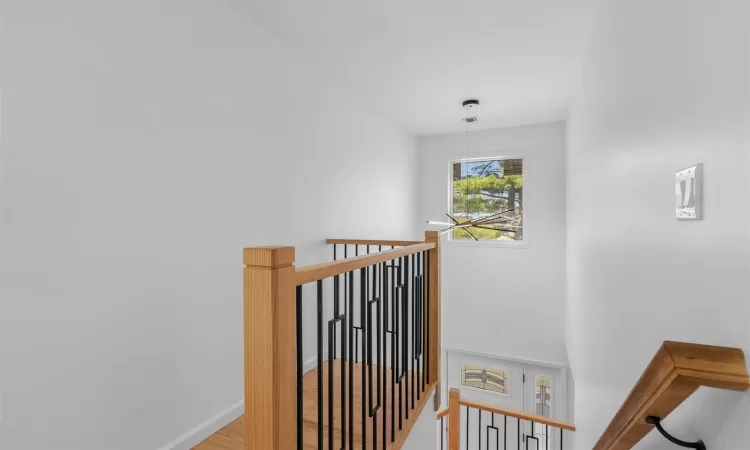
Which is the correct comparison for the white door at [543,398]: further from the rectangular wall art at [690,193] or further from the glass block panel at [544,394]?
the rectangular wall art at [690,193]

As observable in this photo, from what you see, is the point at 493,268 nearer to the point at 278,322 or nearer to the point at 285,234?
the point at 285,234

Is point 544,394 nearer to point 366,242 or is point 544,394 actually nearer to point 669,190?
point 366,242

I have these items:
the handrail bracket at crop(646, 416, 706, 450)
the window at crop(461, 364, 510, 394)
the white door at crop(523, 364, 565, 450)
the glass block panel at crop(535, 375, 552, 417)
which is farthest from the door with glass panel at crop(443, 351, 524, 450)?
the handrail bracket at crop(646, 416, 706, 450)

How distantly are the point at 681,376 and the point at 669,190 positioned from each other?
0.63m

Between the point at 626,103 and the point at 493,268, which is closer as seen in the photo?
the point at 626,103

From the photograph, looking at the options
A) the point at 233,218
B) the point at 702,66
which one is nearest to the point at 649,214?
the point at 702,66

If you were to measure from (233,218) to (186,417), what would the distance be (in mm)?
1059

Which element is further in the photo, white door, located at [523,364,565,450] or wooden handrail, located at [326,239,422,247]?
white door, located at [523,364,565,450]

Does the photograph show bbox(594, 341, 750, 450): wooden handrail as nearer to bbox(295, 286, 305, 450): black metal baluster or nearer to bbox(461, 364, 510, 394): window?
bbox(295, 286, 305, 450): black metal baluster

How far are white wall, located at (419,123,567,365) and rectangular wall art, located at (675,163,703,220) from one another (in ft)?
12.5

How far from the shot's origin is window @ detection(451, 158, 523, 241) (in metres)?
4.82

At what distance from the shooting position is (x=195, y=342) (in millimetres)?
1894

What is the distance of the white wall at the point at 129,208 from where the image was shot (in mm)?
1272

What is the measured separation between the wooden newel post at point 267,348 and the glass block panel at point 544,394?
4.71 m
